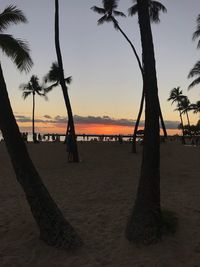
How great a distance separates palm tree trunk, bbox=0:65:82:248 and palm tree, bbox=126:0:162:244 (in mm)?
1279

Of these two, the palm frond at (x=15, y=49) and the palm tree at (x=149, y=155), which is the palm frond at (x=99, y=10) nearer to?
the palm frond at (x=15, y=49)

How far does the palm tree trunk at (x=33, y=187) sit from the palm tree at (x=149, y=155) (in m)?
1.28

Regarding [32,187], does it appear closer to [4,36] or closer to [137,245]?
[137,245]

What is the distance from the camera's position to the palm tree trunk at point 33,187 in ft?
23.1

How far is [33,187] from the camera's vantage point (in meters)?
7.32

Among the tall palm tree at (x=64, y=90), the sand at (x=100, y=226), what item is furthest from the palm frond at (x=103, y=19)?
the sand at (x=100, y=226)

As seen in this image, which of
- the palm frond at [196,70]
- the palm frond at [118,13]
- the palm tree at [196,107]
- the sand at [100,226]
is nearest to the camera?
the sand at [100,226]

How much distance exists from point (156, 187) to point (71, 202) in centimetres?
384

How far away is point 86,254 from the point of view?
720 centimetres

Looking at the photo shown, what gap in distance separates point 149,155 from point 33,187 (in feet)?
7.49

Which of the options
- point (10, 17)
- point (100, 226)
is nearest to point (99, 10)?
point (10, 17)

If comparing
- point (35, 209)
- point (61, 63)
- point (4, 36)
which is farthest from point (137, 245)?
point (61, 63)

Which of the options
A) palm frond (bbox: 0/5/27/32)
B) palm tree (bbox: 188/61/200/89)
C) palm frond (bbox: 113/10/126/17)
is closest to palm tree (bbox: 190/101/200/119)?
palm tree (bbox: 188/61/200/89)

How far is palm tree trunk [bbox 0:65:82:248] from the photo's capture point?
277 inches
